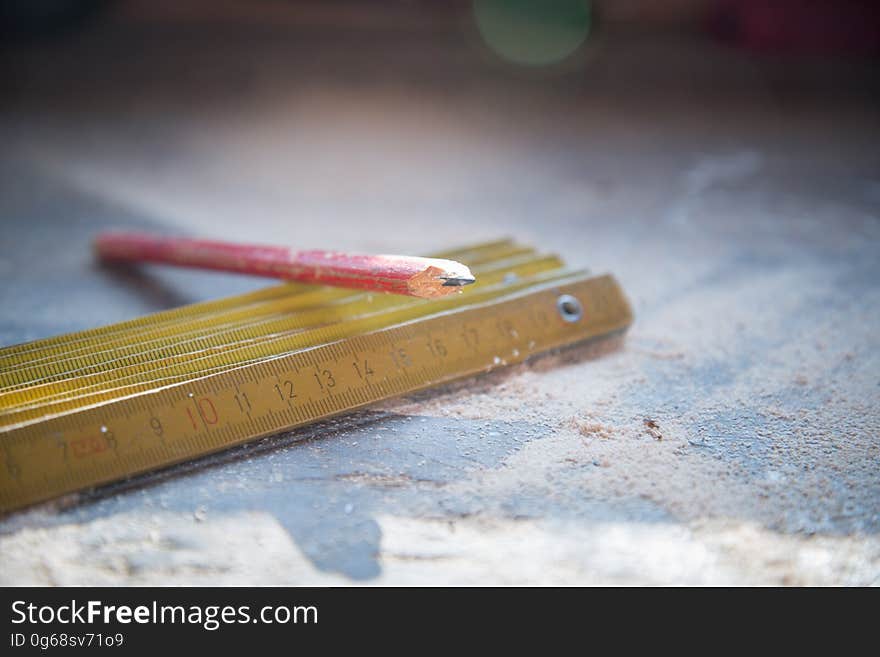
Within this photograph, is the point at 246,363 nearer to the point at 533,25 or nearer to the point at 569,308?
the point at 569,308

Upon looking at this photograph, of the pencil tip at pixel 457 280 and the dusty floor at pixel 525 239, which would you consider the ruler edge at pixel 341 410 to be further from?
the pencil tip at pixel 457 280

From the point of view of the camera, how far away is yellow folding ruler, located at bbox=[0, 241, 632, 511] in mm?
1882

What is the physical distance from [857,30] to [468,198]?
Result: 406cm

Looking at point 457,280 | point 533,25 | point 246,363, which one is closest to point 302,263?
point 246,363

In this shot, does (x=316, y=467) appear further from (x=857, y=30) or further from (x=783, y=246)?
(x=857, y=30)

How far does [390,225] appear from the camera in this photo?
3.80 metres

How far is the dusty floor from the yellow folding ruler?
0.24 ft

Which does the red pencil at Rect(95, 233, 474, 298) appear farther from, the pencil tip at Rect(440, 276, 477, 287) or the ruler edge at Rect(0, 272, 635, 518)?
the ruler edge at Rect(0, 272, 635, 518)

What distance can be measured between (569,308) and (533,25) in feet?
15.5

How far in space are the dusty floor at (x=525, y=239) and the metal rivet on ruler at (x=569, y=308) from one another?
0.13m

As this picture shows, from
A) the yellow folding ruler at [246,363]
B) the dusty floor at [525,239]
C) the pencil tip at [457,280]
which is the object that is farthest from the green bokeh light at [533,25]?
the pencil tip at [457,280]

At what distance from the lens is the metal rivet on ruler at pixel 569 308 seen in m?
2.55

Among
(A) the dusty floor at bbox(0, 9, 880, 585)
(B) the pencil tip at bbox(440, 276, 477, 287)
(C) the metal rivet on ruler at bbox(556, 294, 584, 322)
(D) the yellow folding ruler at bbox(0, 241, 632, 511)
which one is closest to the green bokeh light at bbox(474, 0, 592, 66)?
(A) the dusty floor at bbox(0, 9, 880, 585)
